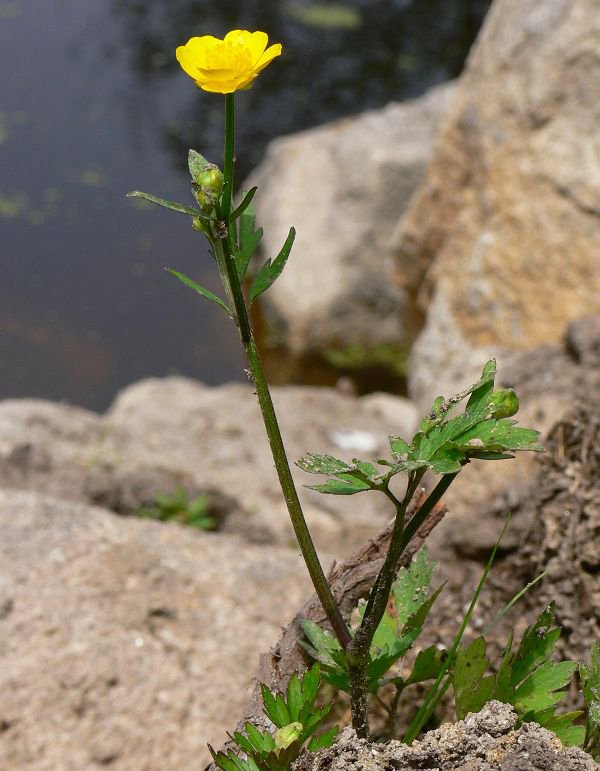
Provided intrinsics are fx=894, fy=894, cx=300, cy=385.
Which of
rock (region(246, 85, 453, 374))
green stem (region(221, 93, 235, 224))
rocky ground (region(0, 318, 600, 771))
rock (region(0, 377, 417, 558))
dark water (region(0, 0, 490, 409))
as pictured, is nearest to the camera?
green stem (region(221, 93, 235, 224))

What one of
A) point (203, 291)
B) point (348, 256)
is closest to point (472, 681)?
point (203, 291)

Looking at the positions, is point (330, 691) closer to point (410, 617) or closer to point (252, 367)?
point (410, 617)

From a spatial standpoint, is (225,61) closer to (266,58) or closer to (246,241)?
(266,58)


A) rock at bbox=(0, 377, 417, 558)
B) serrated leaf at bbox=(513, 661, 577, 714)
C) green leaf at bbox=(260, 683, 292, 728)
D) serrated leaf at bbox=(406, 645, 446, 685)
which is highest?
rock at bbox=(0, 377, 417, 558)

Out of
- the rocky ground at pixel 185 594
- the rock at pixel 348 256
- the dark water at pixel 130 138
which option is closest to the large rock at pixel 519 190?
the rocky ground at pixel 185 594

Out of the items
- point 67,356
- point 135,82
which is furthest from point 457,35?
point 67,356

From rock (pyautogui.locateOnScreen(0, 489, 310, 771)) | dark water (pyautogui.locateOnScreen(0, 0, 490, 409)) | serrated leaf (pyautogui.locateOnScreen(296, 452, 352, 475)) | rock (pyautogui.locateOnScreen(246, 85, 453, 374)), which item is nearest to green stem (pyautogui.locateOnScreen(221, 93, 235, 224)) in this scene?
serrated leaf (pyautogui.locateOnScreen(296, 452, 352, 475))

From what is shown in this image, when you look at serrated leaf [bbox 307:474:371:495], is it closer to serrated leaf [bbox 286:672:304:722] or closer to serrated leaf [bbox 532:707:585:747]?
serrated leaf [bbox 286:672:304:722]

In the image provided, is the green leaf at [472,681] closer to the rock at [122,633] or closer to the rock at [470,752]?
the rock at [470,752]
